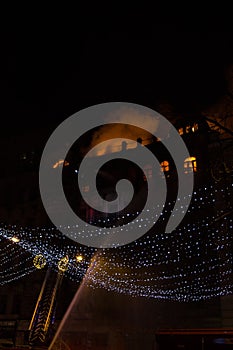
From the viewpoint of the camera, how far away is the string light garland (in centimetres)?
2314

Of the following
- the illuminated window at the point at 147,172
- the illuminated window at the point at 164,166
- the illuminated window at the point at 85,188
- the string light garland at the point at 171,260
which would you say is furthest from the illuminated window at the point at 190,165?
the illuminated window at the point at 85,188

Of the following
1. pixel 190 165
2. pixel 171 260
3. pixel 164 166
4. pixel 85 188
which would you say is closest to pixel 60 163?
pixel 85 188

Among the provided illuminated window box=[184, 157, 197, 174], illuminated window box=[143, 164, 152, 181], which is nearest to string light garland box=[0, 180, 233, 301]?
illuminated window box=[184, 157, 197, 174]

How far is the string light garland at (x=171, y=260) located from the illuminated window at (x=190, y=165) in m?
3.36

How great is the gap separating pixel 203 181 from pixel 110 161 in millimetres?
14533

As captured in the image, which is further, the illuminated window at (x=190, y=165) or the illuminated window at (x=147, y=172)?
the illuminated window at (x=147, y=172)

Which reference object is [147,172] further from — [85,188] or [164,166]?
[85,188]

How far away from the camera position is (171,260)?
2555 cm

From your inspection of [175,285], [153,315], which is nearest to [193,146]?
[175,285]

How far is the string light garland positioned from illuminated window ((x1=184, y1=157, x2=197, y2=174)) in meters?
3.36

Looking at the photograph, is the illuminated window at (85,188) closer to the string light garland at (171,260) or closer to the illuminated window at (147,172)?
the illuminated window at (147,172)

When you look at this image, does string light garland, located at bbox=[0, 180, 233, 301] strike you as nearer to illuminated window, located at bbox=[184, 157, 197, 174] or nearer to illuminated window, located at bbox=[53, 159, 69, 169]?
illuminated window, located at bbox=[184, 157, 197, 174]

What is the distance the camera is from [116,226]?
97.6ft

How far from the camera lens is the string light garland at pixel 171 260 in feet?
75.9
